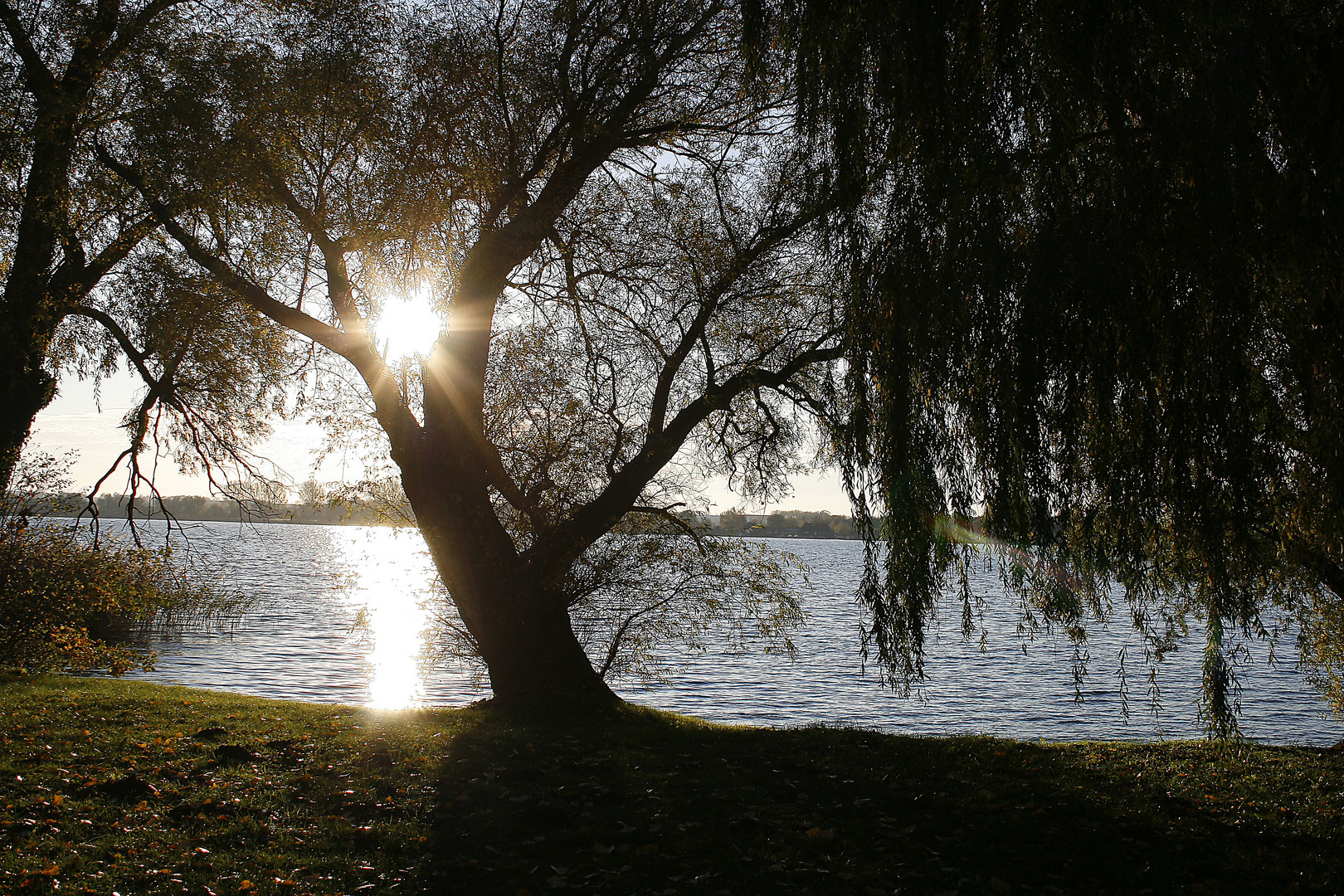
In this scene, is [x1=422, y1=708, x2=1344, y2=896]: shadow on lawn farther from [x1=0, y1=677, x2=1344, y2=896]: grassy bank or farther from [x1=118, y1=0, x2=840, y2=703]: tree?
[x1=118, y1=0, x2=840, y2=703]: tree

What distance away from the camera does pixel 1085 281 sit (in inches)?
200

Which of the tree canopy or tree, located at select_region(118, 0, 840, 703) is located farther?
tree, located at select_region(118, 0, 840, 703)

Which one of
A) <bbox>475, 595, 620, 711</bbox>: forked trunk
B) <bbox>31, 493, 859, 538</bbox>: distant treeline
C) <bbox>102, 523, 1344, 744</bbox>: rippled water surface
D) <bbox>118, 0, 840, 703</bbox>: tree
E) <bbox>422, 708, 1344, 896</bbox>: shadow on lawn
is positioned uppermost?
<bbox>118, 0, 840, 703</bbox>: tree

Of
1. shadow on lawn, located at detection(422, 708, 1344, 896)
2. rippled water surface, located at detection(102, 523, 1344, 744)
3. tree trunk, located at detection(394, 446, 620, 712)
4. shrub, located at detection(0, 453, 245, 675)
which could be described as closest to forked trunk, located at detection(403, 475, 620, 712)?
tree trunk, located at detection(394, 446, 620, 712)

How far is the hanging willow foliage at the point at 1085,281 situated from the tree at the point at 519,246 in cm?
→ 417

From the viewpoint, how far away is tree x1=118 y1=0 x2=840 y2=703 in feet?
34.7

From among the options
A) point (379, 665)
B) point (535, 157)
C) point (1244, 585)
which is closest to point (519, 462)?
point (535, 157)

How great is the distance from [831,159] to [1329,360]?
139 inches

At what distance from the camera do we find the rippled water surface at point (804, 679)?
713 inches

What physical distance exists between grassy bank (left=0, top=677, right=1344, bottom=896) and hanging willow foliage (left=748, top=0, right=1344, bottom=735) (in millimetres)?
1715

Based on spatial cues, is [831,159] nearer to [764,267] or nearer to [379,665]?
[764,267]

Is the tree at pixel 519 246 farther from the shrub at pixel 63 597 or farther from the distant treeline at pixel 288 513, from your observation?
the shrub at pixel 63 597

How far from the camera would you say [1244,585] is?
5.41 metres

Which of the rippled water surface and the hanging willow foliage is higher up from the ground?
the hanging willow foliage
